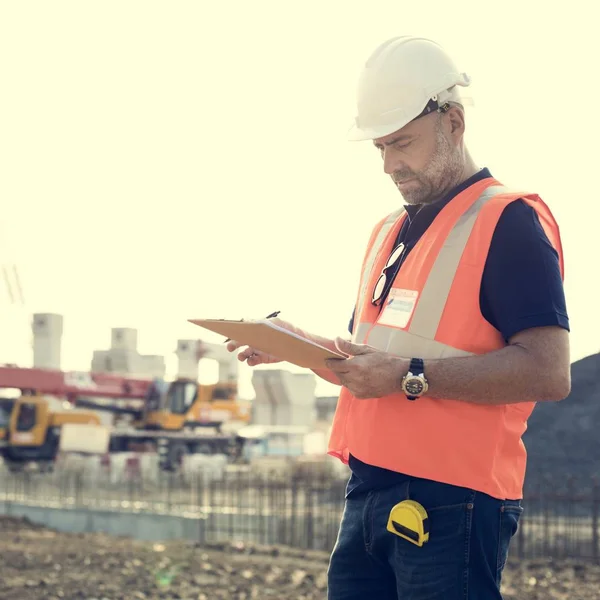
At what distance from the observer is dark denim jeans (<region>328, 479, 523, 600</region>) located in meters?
2.23

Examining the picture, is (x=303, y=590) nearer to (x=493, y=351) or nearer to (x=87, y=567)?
(x=87, y=567)

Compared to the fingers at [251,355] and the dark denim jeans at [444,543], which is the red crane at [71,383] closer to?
the fingers at [251,355]

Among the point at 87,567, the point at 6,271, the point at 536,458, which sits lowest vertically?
the point at 87,567

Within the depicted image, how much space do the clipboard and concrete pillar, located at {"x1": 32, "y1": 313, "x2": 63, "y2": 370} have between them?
947 inches

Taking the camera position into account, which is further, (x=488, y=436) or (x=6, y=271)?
(x=6, y=271)

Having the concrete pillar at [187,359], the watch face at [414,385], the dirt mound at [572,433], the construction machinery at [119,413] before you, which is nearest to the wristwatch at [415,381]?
the watch face at [414,385]

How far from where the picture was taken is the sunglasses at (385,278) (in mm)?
2593

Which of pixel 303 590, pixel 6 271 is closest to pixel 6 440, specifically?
pixel 6 271

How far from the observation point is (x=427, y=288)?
7.82 ft

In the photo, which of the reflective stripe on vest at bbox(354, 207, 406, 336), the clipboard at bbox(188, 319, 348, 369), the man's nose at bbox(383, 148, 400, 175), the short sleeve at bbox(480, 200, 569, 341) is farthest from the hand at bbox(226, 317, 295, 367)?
the short sleeve at bbox(480, 200, 569, 341)

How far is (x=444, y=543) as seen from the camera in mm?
2242

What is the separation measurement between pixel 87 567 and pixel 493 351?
8585 millimetres

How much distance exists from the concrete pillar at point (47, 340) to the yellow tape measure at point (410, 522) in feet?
79.7

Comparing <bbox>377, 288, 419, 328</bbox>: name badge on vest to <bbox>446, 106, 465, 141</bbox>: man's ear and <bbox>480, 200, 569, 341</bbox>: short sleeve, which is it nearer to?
<bbox>480, 200, 569, 341</bbox>: short sleeve
